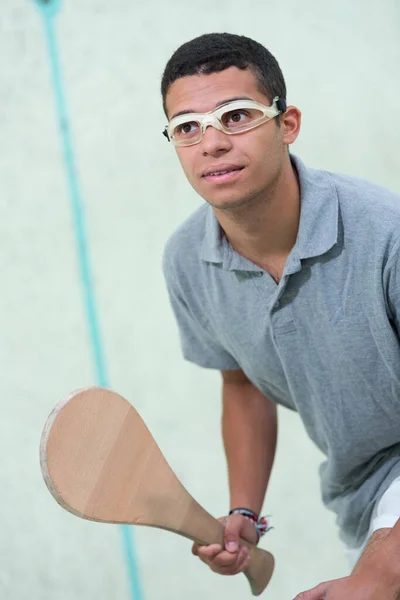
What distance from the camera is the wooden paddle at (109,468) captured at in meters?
0.81

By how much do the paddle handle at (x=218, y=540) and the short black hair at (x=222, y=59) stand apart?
44 cm

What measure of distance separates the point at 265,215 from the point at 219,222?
10cm

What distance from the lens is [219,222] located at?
1.04 metres

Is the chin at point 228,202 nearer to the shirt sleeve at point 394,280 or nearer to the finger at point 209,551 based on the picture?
the shirt sleeve at point 394,280

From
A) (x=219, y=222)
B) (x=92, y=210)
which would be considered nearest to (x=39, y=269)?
(x=92, y=210)

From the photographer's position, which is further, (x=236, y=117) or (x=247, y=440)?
(x=247, y=440)

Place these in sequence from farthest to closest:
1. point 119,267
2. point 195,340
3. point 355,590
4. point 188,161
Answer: point 119,267, point 195,340, point 188,161, point 355,590

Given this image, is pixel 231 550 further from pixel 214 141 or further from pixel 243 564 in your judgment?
pixel 214 141

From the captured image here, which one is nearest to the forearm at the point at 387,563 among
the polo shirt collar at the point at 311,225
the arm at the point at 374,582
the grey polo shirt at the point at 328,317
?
the arm at the point at 374,582

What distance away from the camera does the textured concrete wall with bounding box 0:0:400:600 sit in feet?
5.67

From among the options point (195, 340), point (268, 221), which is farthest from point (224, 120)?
point (195, 340)

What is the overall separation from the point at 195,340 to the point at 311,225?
28 cm

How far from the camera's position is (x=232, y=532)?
1076 mm

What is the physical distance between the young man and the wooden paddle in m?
0.13
